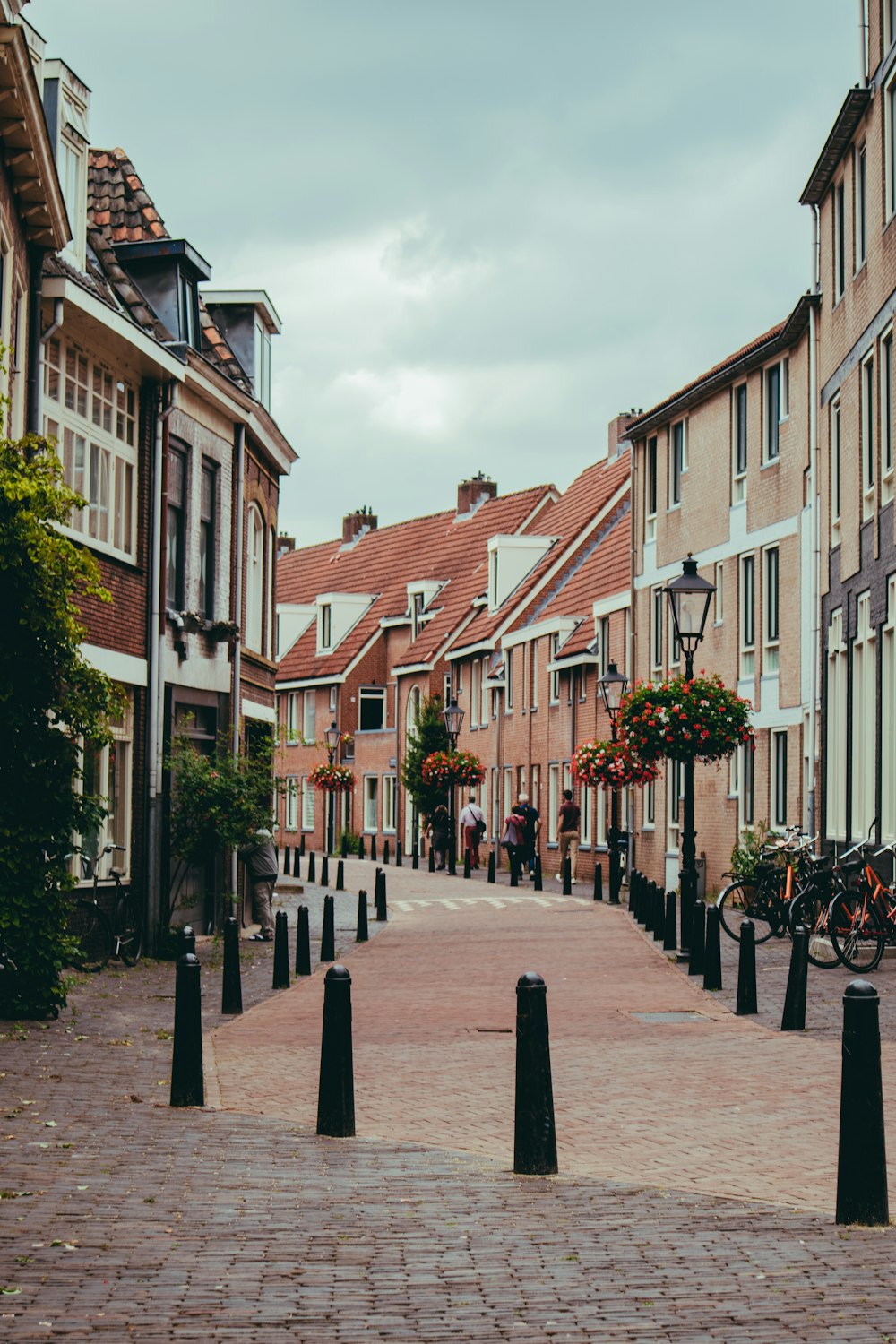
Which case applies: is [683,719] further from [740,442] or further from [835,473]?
[740,442]

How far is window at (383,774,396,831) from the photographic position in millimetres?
65438

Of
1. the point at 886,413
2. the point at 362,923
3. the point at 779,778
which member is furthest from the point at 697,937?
the point at 779,778

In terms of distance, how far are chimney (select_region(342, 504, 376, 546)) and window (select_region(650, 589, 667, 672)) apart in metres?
42.4

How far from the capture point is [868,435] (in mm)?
23672

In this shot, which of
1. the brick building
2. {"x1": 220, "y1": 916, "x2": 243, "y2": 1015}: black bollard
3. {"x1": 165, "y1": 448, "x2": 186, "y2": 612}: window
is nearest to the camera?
{"x1": 220, "y1": 916, "x2": 243, "y2": 1015}: black bollard

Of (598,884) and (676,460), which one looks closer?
(598,884)

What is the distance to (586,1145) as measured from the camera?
906 cm

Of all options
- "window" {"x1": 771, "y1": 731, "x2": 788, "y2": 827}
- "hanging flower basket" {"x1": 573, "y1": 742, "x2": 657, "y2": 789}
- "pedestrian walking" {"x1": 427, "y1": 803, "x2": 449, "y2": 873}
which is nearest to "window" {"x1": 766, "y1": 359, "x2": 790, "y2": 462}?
"window" {"x1": 771, "y1": 731, "x2": 788, "y2": 827}

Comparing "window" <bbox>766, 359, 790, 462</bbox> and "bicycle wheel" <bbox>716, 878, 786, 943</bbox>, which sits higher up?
"window" <bbox>766, 359, 790, 462</bbox>

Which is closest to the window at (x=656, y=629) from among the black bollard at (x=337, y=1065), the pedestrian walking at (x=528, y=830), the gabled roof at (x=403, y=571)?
the pedestrian walking at (x=528, y=830)

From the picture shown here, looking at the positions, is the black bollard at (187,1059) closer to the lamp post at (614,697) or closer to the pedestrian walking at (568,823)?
the lamp post at (614,697)

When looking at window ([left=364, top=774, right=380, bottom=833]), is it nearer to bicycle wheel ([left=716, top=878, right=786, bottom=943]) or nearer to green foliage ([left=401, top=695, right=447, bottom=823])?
green foliage ([left=401, top=695, right=447, bottom=823])

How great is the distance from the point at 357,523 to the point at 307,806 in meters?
15.0

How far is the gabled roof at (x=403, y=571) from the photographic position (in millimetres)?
63719
